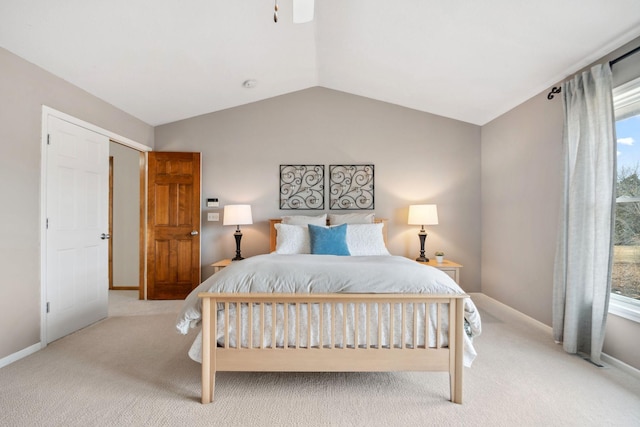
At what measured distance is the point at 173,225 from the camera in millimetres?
4133

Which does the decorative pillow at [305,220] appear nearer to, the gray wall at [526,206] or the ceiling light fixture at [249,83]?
the ceiling light fixture at [249,83]

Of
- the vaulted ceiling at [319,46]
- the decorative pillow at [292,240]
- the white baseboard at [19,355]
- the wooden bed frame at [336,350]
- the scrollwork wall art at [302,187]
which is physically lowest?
the white baseboard at [19,355]

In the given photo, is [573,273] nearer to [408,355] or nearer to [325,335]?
[408,355]

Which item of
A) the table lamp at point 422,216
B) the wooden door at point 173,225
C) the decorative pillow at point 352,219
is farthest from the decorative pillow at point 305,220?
the wooden door at point 173,225

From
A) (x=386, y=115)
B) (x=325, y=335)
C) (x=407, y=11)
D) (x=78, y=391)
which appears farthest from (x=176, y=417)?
(x=386, y=115)

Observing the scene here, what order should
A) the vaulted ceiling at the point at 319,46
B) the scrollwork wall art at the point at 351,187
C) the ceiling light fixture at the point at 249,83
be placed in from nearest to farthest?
the vaulted ceiling at the point at 319,46
the ceiling light fixture at the point at 249,83
the scrollwork wall art at the point at 351,187

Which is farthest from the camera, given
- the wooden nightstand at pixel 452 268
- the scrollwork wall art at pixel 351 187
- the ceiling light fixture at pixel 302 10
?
the scrollwork wall art at pixel 351 187

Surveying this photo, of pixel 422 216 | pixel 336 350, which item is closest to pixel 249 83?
pixel 422 216

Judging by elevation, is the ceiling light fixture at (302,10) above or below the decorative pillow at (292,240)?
above

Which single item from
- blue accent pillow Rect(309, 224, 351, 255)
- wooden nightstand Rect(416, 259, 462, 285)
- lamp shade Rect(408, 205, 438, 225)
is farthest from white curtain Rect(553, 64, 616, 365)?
blue accent pillow Rect(309, 224, 351, 255)

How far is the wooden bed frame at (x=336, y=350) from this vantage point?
183cm

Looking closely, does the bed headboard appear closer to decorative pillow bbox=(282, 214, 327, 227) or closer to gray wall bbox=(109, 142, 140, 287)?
decorative pillow bbox=(282, 214, 327, 227)

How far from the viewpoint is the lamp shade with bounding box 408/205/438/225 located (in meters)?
3.90

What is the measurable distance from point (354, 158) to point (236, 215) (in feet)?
5.73
